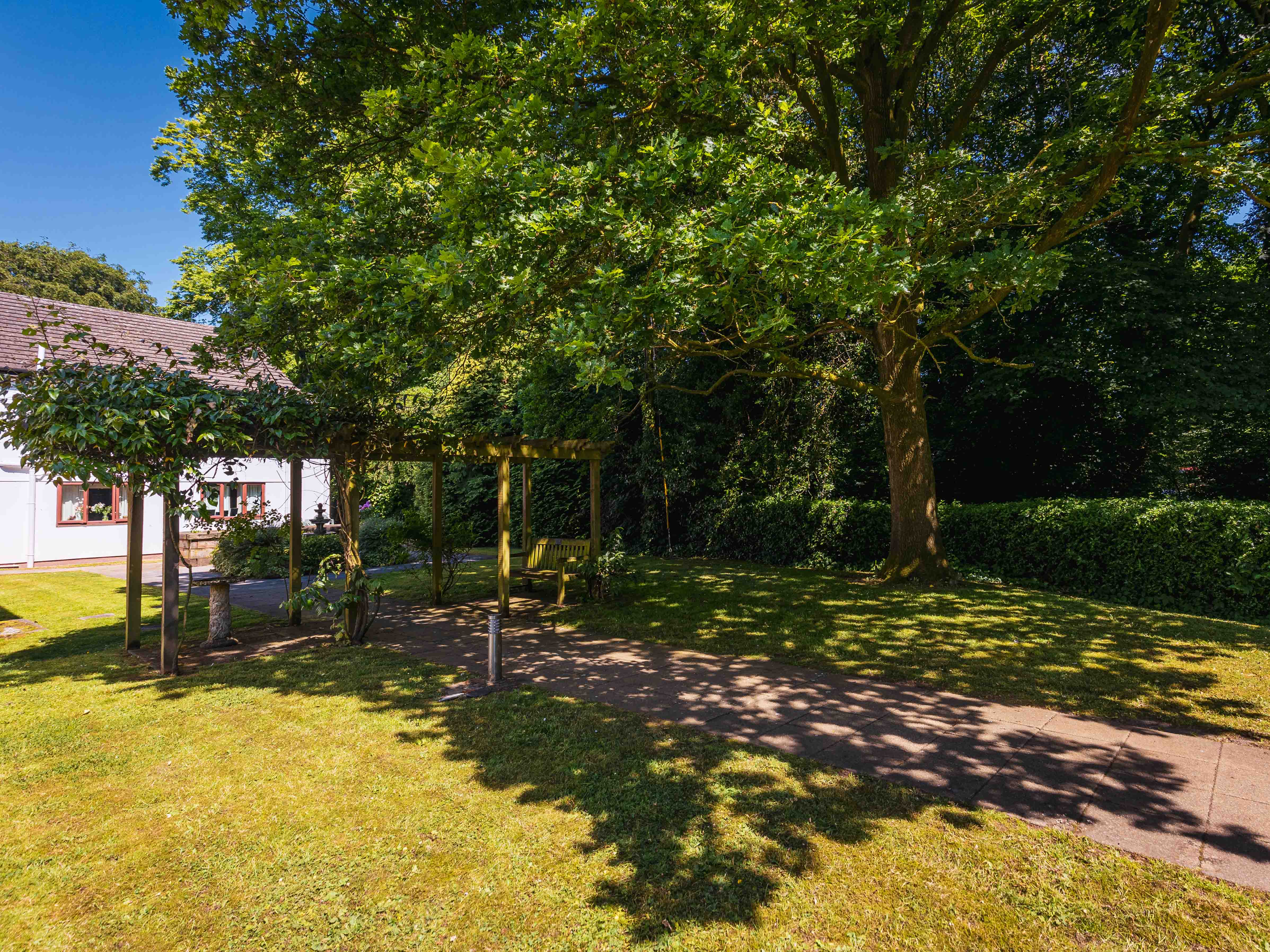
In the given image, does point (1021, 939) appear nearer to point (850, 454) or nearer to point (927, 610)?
point (927, 610)

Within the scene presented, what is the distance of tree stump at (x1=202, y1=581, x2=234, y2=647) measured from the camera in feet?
26.0

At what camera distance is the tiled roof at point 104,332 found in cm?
1473

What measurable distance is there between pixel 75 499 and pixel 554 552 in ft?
50.8

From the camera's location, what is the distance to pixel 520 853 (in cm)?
339

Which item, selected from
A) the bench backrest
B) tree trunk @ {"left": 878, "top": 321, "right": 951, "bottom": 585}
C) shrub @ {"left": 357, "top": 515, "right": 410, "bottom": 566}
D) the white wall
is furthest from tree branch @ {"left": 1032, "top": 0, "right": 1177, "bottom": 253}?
the white wall

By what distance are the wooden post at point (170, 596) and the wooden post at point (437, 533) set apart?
3717 millimetres

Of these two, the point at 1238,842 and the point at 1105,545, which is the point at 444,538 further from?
the point at 1105,545

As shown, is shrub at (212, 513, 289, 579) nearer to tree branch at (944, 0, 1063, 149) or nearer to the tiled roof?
the tiled roof

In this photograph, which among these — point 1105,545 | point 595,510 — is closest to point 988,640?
point 1105,545

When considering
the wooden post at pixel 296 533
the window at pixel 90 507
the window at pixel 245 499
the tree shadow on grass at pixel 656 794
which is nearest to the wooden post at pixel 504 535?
the wooden post at pixel 296 533

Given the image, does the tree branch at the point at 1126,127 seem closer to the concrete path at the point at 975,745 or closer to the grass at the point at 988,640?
the grass at the point at 988,640

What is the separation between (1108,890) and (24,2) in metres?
16.7

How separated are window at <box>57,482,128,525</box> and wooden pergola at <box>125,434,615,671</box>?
37.3ft

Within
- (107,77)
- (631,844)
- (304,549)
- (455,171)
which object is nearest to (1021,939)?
(631,844)
